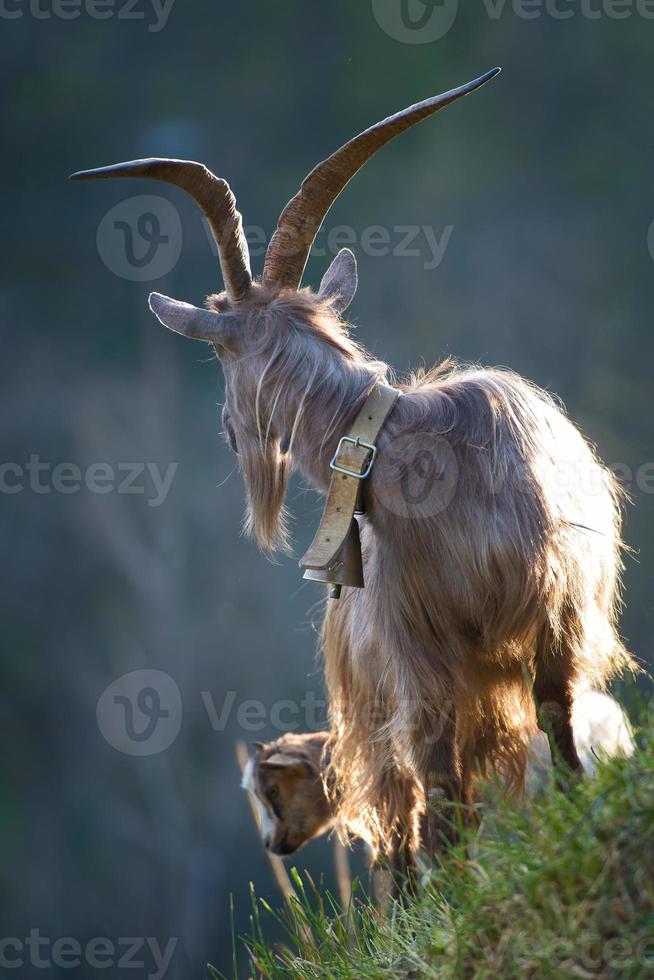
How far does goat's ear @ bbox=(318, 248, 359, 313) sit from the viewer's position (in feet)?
12.0

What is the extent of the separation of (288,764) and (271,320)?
7.29 feet

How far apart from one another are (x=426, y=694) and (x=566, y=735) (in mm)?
430

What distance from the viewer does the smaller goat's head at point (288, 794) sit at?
471 centimetres

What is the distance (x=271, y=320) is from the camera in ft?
10.6

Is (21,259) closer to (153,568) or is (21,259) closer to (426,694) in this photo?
(153,568)

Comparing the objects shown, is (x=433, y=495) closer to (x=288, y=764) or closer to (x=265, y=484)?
Answer: (x=265, y=484)

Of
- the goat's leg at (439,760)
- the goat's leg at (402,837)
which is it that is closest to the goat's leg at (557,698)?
the goat's leg at (439,760)

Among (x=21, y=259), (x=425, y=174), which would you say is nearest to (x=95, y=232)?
→ (x=21, y=259)

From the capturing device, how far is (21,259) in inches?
388

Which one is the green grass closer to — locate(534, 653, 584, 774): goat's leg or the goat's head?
locate(534, 653, 584, 774): goat's leg

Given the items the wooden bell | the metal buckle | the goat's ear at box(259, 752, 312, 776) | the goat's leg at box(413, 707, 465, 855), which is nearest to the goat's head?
the metal buckle

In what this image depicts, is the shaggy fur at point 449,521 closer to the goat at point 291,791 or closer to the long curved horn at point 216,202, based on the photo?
the long curved horn at point 216,202

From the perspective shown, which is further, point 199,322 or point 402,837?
point 402,837

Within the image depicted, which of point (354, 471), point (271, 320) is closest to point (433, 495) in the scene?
point (354, 471)
